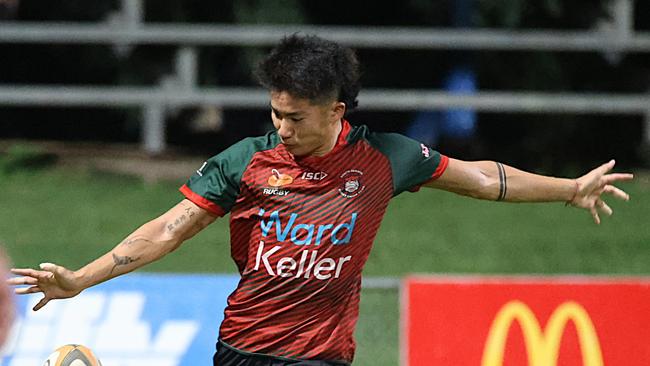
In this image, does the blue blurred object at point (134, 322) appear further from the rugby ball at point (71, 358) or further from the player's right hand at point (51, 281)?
the player's right hand at point (51, 281)

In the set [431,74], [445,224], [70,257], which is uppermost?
[431,74]

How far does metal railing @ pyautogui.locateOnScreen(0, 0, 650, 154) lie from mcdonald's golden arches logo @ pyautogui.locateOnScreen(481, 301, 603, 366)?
513cm

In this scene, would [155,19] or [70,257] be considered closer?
[70,257]

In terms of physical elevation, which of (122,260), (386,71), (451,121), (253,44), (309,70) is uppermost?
(386,71)

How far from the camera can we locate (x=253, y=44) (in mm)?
12016

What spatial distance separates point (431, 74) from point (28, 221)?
4.44 meters

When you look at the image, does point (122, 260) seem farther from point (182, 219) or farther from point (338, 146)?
point (338, 146)

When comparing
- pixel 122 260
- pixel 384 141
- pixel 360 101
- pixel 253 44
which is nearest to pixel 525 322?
pixel 384 141

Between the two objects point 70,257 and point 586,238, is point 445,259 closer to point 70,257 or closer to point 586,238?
point 586,238

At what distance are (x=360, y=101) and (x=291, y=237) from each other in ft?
22.9

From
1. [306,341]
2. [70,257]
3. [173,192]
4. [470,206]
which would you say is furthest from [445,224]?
[306,341]

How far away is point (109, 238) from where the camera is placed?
10.2 m

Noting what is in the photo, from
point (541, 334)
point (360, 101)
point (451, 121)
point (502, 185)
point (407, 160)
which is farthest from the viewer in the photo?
point (451, 121)

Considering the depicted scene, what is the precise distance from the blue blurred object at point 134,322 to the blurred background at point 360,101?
3.28 metres
